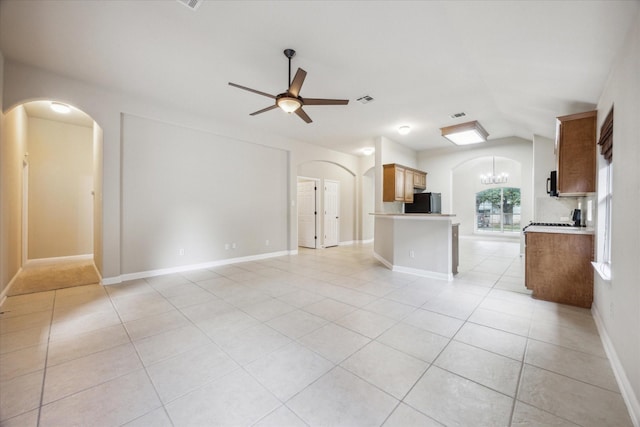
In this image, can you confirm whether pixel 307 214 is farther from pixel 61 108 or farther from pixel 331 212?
pixel 61 108

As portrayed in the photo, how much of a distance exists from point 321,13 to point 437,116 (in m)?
3.61

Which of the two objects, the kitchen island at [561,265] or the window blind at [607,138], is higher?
the window blind at [607,138]

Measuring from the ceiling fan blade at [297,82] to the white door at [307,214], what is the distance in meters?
5.09

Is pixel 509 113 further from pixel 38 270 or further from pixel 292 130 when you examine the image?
pixel 38 270

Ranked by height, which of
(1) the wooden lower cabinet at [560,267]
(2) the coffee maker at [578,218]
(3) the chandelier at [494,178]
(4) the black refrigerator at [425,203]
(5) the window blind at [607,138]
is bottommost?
(1) the wooden lower cabinet at [560,267]

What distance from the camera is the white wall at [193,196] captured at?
4.46 m

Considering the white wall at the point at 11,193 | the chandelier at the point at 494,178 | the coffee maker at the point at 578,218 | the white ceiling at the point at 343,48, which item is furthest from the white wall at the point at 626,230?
the chandelier at the point at 494,178

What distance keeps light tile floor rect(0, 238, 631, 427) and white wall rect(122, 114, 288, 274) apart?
1.20 m

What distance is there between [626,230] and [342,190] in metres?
7.15

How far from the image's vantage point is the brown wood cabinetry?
6469mm

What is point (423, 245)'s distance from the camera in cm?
462

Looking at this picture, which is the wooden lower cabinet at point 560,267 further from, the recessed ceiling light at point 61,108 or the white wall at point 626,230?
the recessed ceiling light at point 61,108

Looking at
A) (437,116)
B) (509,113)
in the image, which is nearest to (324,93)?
(437,116)

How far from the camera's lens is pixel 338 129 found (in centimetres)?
592
